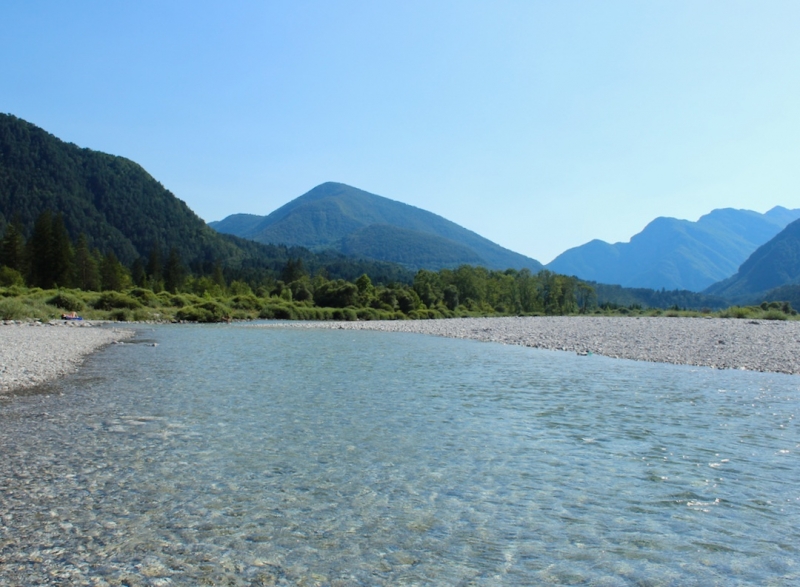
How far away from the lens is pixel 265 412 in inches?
520

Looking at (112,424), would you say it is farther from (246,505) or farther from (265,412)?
(246,505)

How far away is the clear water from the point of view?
5680 mm

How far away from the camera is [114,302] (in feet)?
211

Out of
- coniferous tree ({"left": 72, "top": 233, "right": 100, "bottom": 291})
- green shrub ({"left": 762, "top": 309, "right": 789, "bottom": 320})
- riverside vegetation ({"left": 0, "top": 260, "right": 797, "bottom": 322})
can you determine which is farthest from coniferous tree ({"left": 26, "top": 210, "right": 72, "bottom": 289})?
green shrub ({"left": 762, "top": 309, "right": 789, "bottom": 320})

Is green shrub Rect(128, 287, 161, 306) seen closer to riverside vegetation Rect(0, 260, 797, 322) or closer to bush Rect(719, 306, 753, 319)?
riverside vegetation Rect(0, 260, 797, 322)

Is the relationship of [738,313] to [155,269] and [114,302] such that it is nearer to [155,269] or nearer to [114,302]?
[114,302]

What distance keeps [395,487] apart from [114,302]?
215 ft

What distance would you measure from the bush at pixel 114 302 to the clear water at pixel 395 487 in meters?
53.2

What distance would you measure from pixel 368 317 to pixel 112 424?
2963 inches

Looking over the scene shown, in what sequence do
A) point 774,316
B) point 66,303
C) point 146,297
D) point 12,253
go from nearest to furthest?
point 66,303, point 146,297, point 774,316, point 12,253

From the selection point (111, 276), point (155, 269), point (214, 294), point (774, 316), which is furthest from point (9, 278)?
point (774, 316)

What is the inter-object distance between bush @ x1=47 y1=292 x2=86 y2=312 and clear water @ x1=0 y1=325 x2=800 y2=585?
4976 cm

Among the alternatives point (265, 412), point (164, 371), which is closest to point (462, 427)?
point (265, 412)

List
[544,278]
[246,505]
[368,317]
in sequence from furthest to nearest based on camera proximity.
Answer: [544,278], [368,317], [246,505]
